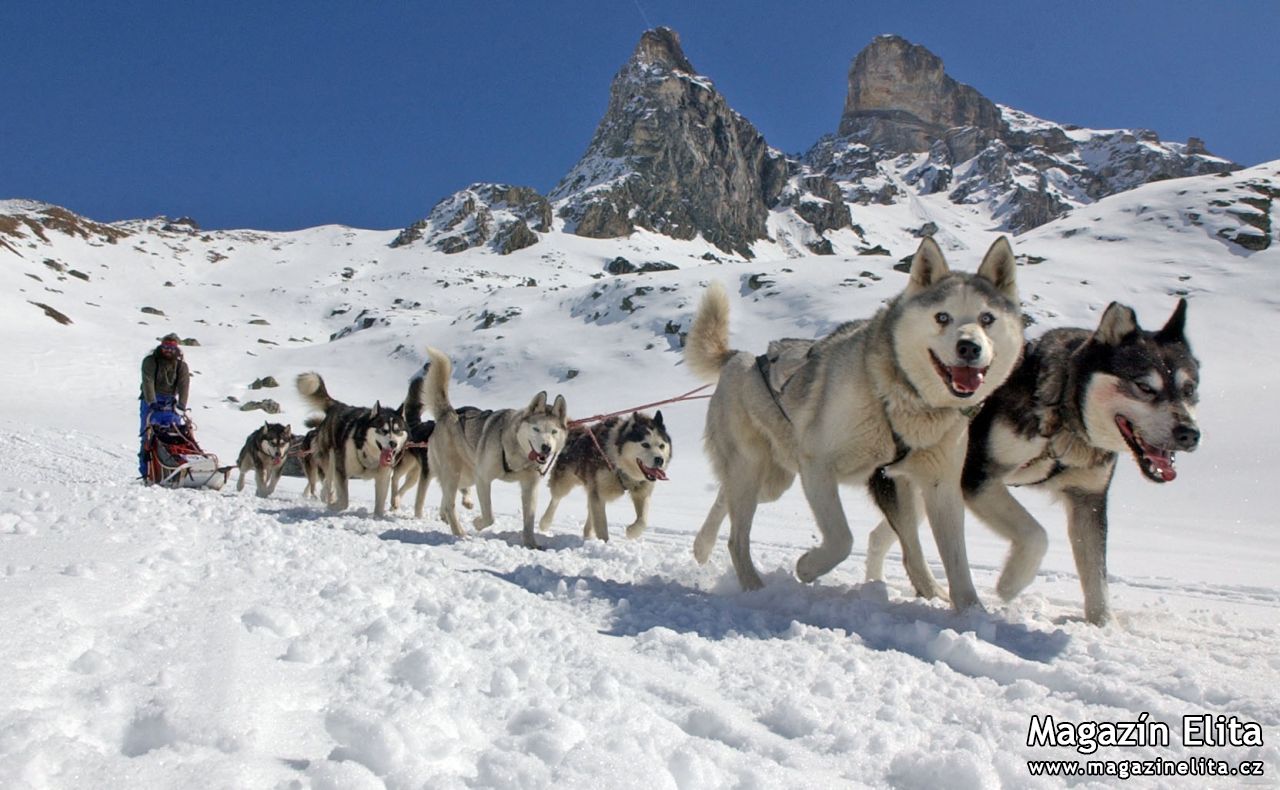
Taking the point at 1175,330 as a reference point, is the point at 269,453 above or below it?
below

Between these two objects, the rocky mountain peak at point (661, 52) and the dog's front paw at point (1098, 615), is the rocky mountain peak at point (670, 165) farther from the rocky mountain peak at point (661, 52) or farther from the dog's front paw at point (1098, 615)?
the dog's front paw at point (1098, 615)

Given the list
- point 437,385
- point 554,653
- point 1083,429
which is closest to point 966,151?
point 437,385

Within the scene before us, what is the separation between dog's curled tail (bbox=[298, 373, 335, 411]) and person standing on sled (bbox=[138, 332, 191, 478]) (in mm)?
1213

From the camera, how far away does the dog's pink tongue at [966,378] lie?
313 cm

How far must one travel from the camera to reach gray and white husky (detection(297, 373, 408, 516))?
7680mm

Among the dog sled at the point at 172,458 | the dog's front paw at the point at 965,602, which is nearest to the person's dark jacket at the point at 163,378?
the dog sled at the point at 172,458

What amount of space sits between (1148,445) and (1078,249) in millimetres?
46462

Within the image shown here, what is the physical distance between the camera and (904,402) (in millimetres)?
3377

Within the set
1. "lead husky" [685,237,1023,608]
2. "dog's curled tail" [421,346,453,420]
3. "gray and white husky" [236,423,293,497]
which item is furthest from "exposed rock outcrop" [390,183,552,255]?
"lead husky" [685,237,1023,608]

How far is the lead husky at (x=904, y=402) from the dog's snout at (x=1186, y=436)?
2.18ft

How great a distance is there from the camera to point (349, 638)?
2.26 m

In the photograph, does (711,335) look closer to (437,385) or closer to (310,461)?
(437,385)

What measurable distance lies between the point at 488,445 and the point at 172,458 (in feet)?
14.3

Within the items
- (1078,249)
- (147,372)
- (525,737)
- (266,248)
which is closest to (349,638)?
(525,737)
